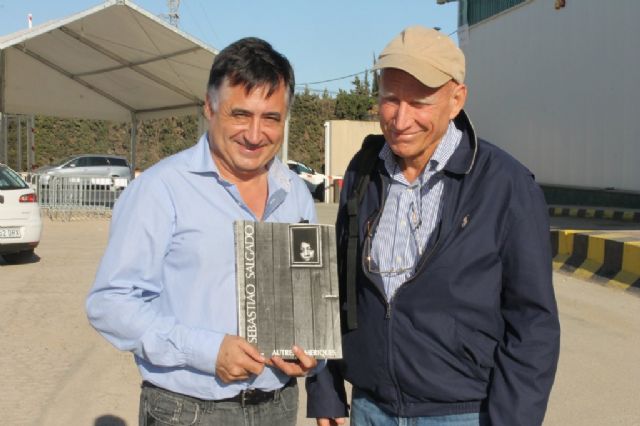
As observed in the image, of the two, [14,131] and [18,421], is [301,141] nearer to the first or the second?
[14,131]

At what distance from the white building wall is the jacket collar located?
17.2 m

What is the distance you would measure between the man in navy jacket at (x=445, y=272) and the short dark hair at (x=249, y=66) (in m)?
0.35

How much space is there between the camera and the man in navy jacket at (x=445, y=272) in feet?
7.66

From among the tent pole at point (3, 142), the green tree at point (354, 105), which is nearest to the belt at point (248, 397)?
the tent pole at point (3, 142)

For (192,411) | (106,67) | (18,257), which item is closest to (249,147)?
(192,411)

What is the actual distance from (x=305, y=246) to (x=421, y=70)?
65 centimetres

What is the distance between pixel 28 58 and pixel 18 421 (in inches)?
594

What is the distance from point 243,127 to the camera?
248cm

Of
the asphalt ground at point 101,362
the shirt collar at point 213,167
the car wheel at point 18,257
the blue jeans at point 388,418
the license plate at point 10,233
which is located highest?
the shirt collar at point 213,167

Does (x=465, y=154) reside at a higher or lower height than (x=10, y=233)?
higher

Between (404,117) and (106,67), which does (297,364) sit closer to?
(404,117)

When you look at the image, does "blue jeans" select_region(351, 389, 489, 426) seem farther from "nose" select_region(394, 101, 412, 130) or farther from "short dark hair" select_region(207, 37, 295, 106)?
"short dark hair" select_region(207, 37, 295, 106)

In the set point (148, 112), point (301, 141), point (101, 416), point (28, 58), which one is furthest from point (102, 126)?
point (101, 416)

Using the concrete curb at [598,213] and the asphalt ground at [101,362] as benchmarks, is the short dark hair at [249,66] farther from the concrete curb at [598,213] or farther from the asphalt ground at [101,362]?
the concrete curb at [598,213]
